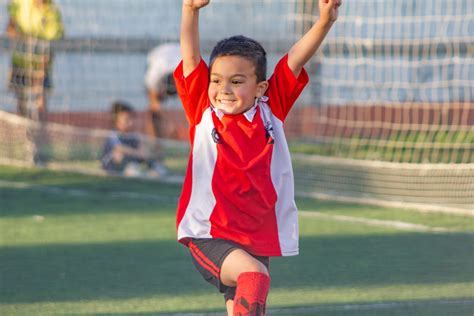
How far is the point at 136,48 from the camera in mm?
11797

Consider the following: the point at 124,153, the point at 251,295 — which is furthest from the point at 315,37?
the point at 124,153

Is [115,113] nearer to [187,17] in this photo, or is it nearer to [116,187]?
[116,187]

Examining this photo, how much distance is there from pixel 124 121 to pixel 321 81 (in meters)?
2.24

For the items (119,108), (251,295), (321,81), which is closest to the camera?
(251,295)

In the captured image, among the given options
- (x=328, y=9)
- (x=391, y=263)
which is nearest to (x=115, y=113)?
(x=391, y=263)

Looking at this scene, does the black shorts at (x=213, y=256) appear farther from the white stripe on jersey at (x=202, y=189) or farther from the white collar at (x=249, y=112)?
the white collar at (x=249, y=112)

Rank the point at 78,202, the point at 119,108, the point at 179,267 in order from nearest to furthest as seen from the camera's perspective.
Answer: the point at 179,267
the point at 78,202
the point at 119,108

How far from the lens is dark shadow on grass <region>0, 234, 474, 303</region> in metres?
5.30

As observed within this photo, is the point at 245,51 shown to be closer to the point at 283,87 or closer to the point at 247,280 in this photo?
the point at 283,87

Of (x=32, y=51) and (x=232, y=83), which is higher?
(x=232, y=83)

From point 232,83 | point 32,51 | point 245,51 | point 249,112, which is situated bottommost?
point 32,51

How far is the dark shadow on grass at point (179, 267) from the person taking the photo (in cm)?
530

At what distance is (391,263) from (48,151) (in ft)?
19.5

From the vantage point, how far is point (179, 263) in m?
6.02
